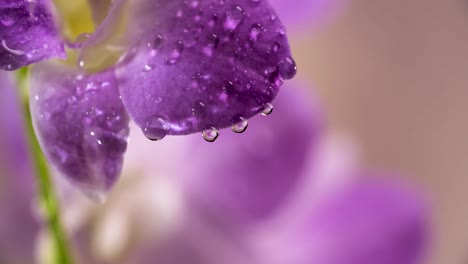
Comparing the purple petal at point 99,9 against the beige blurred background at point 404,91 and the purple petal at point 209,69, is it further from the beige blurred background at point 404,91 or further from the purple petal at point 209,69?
the beige blurred background at point 404,91

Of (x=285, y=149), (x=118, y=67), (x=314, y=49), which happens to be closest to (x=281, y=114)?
(x=285, y=149)

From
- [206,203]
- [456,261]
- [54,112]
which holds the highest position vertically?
[54,112]

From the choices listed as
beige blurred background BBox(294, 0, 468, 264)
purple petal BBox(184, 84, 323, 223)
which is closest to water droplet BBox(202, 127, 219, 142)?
purple petal BBox(184, 84, 323, 223)

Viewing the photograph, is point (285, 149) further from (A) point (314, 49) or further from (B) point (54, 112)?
(A) point (314, 49)

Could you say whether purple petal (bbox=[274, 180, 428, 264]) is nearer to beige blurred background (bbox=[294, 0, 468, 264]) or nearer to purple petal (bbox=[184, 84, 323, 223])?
purple petal (bbox=[184, 84, 323, 223])

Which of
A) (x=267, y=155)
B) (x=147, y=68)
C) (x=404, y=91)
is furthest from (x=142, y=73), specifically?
(x=404, y=91)

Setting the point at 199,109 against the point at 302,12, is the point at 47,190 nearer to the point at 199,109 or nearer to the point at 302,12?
the point at 199,109
